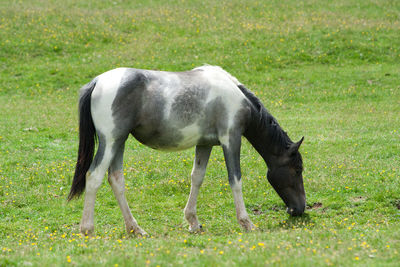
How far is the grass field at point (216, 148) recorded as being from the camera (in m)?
7.07

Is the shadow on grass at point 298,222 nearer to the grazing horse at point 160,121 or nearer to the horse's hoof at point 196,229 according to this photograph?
the grazing horse at point 160,121

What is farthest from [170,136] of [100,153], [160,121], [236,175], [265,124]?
[265,124]

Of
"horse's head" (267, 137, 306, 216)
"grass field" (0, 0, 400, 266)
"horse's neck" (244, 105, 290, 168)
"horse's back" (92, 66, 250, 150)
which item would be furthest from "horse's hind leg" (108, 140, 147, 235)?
"horse's head" (267, 137, 306, 216)

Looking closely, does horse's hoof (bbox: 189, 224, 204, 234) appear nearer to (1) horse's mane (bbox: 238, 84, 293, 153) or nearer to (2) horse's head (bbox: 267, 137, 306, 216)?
(2) horse's head (bbox: 267, 137, 306, 216)

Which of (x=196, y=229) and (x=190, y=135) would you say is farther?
(x=196, y=229)

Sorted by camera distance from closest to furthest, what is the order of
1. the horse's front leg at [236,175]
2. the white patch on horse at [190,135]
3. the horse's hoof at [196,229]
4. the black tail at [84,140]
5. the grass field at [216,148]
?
the grass field at [216,148]
the black tail at [84,140]
the white patch on horse at [190,135]
the horse's front leg at [236,175]
the horse's hoof at [196,229]

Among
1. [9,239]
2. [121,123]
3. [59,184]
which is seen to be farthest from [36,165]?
[121,123]

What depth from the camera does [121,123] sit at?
839 centimetres

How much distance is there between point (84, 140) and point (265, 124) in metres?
3.35

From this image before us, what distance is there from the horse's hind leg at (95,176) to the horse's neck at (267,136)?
2.75 metres

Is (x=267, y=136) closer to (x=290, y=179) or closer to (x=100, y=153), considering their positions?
(x=290, y=179)

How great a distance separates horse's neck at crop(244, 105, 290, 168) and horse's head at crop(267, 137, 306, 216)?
13cm

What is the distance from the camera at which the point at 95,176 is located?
27.6 feet

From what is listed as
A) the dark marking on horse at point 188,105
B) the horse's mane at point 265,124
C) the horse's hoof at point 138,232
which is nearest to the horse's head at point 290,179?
the horse's mane at point 265,124
